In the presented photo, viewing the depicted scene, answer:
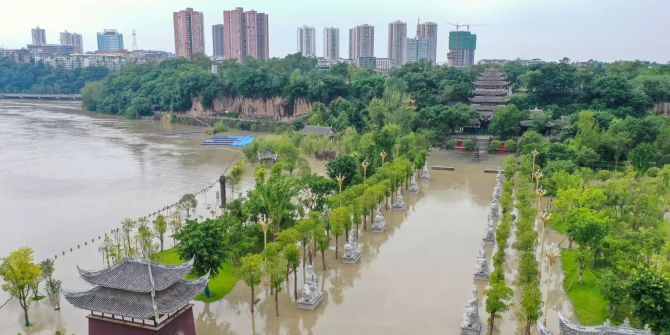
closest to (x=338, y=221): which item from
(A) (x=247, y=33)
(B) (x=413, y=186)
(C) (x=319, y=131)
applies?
(B) (x=413, y=186)

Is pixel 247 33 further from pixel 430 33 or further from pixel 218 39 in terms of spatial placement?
pixel 430 33

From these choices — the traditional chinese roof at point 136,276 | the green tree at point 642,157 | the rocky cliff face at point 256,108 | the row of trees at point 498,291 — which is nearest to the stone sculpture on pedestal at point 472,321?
the row of trees at point 498,291

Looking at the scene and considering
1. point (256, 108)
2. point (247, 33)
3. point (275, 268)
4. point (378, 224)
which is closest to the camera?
point (275, 268)

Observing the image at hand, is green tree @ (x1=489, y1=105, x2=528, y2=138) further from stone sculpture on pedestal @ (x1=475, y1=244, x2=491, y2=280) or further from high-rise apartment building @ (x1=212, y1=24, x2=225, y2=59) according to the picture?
high-rise apartment building @ (x1=212, y1=24, x2=225, y2=59)

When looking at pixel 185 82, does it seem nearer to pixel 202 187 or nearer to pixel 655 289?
pixel 202 187

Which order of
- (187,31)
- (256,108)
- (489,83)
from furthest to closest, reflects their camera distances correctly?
(187,31) < (256,108) < (489,83)

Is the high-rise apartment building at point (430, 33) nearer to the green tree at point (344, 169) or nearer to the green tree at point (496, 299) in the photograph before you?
the green tree at point (344, 169)

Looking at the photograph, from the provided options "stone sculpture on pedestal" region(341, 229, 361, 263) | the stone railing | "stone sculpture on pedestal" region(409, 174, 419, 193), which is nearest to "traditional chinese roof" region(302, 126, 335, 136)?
"stone sculpture on pedestal" region(409, 174, 419, 193)
